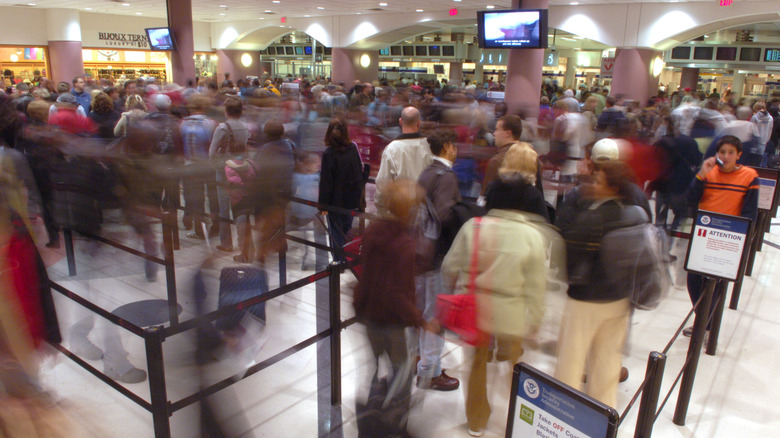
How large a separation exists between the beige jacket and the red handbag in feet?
0.09

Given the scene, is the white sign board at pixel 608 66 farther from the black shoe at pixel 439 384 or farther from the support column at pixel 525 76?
the black shoe at pixel 439 384

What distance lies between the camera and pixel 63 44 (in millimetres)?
Answer: 20234

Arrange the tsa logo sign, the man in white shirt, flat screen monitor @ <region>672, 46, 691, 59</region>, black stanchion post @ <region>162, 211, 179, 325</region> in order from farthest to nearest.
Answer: flat screen monitor @ <region>672, 46, 691, 59</region>, the man in white shirt, black stanchion post @ <region>162, 211, 179, 325</region>, the tsa logo sign

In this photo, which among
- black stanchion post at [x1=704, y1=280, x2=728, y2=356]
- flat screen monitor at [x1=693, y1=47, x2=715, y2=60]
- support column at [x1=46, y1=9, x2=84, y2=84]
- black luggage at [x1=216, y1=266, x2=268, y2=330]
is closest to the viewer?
black luggage at [x1=216, y1=266, x2=268, y2=330]

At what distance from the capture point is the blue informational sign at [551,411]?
174cm

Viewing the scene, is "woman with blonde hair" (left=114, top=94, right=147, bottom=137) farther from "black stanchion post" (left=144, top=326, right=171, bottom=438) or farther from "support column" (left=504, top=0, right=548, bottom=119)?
"support column" (left=504, top=0, right=548, bottom=119)

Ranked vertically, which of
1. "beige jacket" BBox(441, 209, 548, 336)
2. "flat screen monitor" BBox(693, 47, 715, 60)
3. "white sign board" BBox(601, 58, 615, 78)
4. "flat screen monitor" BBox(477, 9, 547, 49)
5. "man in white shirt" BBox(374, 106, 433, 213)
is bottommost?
"beige jacket" BBox(441, 209, 548, 336)

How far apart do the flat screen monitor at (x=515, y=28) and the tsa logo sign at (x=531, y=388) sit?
8.95 meters

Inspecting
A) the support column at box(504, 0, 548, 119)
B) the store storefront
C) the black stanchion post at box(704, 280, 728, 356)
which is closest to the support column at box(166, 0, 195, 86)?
the support column at box(504, 0, 548, 119)

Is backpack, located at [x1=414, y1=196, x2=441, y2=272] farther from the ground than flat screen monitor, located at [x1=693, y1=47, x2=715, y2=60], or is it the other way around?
flat screen monitor, located at [x1=693, y1=47, x2=715, y2=60]

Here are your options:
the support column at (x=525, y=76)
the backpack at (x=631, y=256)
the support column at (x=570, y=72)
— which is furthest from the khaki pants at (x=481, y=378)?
the support column at (x=570, y=72)

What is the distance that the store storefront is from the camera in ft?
65.2

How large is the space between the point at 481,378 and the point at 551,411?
3.77 ft

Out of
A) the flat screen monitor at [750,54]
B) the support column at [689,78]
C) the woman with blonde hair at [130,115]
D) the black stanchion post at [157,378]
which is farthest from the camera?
the support column at [689,78]
